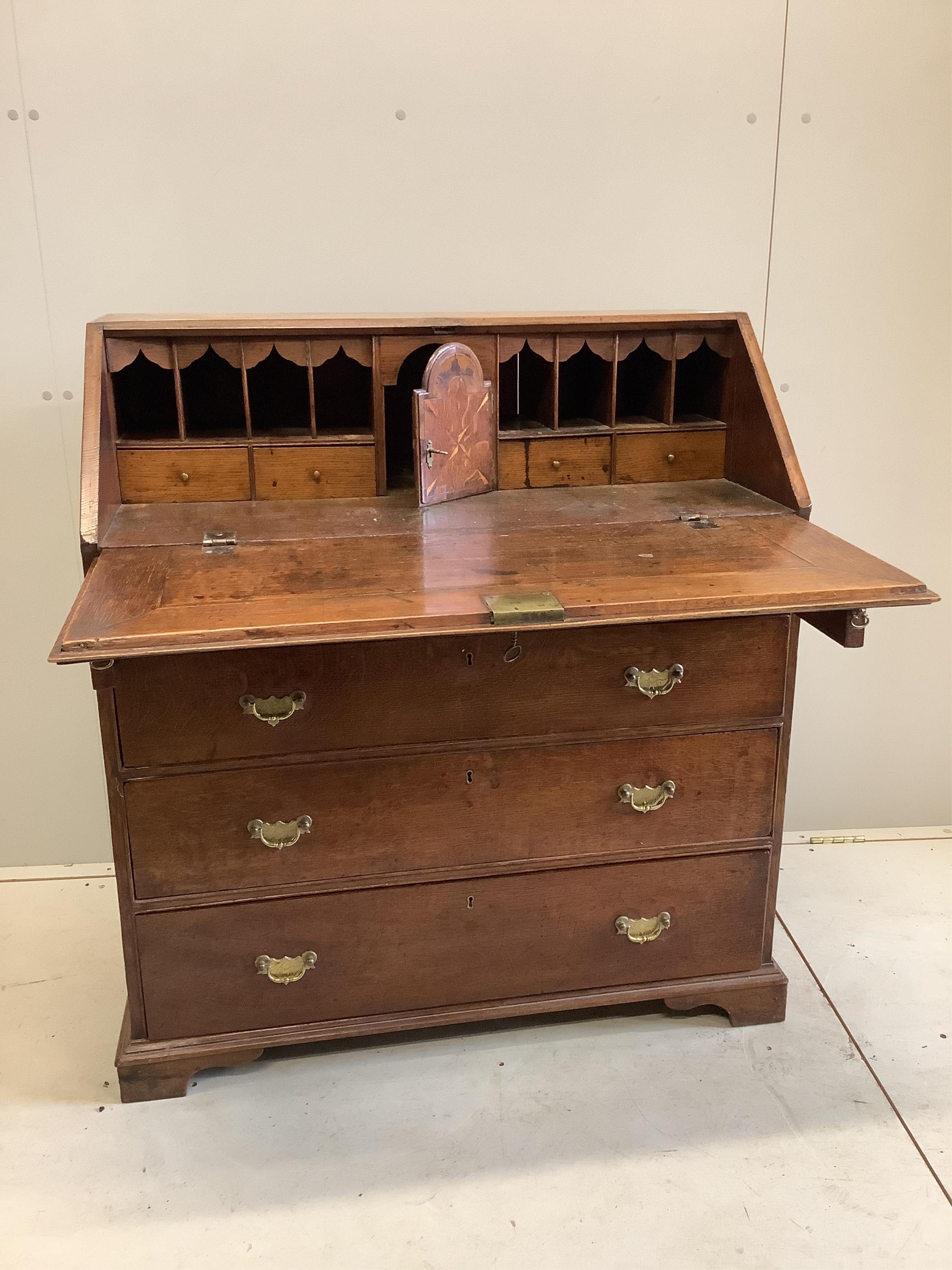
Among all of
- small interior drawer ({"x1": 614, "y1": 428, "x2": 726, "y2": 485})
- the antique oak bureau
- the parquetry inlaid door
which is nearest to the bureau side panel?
the antique oak bureau

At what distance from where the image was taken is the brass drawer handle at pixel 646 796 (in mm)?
1813

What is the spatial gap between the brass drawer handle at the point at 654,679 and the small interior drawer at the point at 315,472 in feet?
2.16

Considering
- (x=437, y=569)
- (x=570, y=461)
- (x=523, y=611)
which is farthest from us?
(x=570, y=461)

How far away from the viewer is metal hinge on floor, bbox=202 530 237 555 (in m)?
1.72

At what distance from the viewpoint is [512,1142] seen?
1.74m

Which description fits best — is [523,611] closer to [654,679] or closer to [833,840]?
[654,679]

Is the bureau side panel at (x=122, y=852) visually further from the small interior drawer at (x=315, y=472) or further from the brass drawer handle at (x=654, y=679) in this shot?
the brass drawer handle at (x=654, y=679)

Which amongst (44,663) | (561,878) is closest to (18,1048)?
(44,663)

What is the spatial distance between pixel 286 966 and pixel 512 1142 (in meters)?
0.48

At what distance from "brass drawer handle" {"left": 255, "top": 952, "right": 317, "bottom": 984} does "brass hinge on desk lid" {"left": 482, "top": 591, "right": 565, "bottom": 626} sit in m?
0.75

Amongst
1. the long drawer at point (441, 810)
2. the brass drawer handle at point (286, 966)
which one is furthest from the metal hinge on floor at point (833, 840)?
the brass drawer handle at point (286, 966)

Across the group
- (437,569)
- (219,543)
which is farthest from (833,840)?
(219,543)

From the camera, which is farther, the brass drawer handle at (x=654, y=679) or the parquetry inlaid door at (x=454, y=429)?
the parquetry inlaid door at (x=454, y=429)

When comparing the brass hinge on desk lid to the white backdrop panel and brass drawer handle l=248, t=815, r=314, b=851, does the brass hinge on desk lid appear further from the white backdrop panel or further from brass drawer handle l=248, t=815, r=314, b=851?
the white backdrop panel
